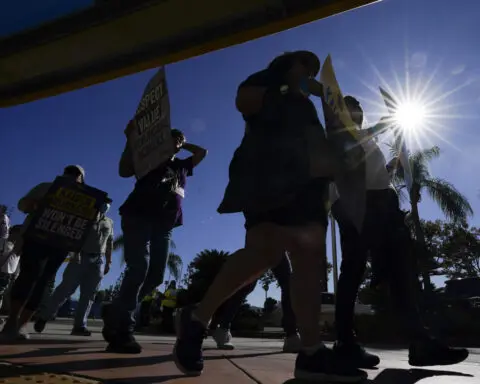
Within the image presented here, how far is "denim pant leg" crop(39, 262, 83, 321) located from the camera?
4.54 metres

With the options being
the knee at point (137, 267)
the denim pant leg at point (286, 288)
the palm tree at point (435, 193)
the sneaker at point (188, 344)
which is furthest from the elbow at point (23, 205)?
the palm tree at point (435, 193)

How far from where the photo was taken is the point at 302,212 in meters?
1.88

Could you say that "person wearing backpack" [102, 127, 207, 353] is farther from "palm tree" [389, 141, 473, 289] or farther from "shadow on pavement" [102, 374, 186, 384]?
"palm tree" [389, 141, 473, 289]

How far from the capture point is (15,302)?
3357 mm

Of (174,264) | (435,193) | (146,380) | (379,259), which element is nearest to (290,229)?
(146,380)

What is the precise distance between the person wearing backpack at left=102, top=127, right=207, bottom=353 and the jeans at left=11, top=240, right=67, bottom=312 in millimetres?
938

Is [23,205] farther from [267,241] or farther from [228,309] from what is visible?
[267,241]

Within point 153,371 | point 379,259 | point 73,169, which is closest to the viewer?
point 153,371

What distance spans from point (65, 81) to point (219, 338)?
2312 mm

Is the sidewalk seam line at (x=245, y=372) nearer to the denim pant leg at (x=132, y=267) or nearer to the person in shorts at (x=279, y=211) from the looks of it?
the person in shorts at (x=279, y=211)

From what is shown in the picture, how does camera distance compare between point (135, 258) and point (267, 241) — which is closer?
point (267, 241)

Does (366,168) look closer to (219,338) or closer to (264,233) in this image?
(264,233)

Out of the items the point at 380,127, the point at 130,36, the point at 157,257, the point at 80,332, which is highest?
the point at 130,36

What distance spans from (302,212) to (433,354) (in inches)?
46.3
